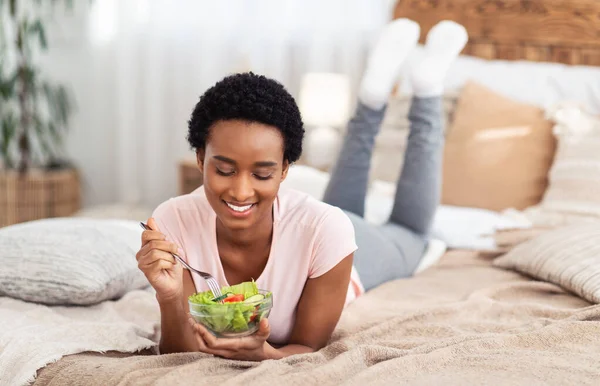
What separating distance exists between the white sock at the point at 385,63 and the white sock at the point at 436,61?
0.07 m

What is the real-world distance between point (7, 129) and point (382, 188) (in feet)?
6.32

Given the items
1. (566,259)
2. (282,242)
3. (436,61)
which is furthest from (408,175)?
(282,242)

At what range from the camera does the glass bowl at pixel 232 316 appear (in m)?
1.08

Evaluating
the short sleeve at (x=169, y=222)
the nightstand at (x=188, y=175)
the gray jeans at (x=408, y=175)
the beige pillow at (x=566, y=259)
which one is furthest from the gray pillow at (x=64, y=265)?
the nightstand at (x=188, y=175)

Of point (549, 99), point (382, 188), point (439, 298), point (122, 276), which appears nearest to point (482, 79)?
point (549, 99)

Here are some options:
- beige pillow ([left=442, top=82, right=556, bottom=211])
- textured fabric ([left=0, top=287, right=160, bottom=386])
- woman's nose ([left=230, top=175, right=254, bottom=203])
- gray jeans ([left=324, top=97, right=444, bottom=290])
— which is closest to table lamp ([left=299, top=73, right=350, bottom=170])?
beige pillow ([left=442, top=82, right=556, bottom=211])

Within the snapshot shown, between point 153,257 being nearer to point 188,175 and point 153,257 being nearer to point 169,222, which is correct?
point 169,222

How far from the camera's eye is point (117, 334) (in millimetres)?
1340

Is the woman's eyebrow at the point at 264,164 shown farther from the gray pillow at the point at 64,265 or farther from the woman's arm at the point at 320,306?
the gray pillow at the point at 64,265

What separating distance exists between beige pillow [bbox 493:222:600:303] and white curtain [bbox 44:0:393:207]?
197 centimetres

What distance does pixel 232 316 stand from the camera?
109 cm

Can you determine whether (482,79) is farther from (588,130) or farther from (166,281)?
(166,281)

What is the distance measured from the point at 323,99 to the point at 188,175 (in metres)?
0.71

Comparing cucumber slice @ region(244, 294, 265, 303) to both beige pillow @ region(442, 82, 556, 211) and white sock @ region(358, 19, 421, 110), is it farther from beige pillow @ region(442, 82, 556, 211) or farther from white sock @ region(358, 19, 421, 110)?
beige pillow @ region(442, 82, 556, 211)
